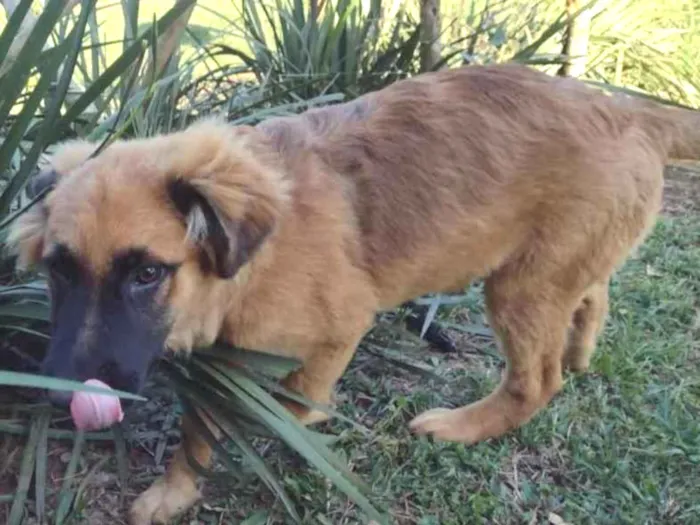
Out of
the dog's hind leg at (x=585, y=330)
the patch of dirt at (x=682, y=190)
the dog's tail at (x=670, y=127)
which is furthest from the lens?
the patch of dirt at (x=682, y=190)

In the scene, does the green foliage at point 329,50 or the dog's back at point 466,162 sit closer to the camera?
the dog's back at point 466,162

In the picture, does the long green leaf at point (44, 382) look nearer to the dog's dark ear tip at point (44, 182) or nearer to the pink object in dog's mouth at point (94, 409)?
the pink object in dog's mouth at point (94, 409)

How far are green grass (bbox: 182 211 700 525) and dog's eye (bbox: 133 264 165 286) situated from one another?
97 cm

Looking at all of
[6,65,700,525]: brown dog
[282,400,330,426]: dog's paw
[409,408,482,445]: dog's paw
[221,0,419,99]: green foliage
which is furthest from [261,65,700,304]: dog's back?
[221,0,419,99]: green foliage

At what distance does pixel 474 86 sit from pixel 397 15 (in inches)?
104

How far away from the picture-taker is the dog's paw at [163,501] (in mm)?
Result: 3053

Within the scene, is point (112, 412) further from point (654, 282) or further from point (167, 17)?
point (654, 282)

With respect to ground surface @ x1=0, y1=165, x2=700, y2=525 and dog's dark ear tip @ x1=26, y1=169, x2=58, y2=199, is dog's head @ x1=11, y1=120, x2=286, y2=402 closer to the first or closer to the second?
dog's dark ear tip @ x1=26, y1=169, x2=58, y2=199

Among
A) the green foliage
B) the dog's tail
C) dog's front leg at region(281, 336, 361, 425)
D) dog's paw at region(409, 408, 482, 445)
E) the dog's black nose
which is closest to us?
the dog's black nose

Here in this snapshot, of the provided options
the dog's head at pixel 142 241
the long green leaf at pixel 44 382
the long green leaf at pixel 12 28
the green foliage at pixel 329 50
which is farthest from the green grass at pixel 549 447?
the long green leaf at pixel 12 28

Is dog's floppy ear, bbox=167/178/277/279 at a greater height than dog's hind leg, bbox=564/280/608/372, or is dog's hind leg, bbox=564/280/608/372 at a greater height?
dog's floppy ear, bbox=167/178/277/279

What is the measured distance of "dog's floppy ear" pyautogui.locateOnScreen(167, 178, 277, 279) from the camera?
2609 mm

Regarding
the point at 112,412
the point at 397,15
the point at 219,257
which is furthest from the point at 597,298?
the point at 397,15

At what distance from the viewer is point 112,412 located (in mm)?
2506
